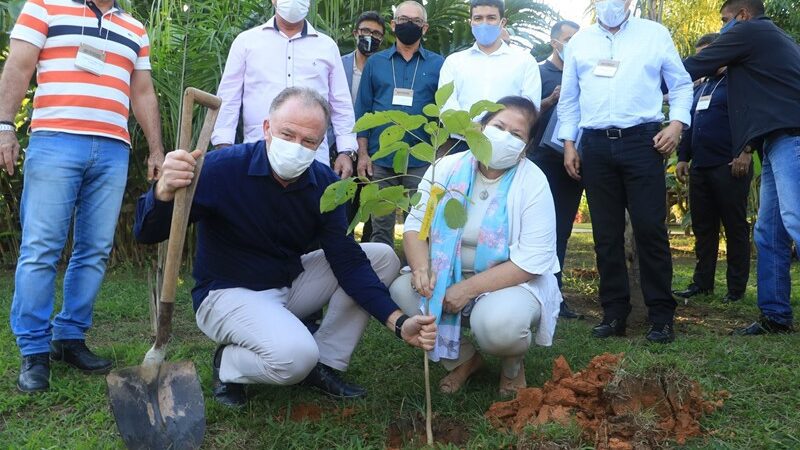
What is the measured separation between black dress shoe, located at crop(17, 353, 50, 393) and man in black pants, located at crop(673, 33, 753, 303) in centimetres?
426

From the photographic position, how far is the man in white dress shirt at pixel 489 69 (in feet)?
13.7

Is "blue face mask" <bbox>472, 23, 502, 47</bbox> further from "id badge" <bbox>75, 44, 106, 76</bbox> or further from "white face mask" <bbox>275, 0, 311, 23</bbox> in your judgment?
"id badge" <bbox>75, 44, 106, 76</bbox>

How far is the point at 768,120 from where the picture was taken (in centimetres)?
383

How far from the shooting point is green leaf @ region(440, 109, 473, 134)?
2.29m

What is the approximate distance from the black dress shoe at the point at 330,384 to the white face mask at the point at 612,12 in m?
2.37

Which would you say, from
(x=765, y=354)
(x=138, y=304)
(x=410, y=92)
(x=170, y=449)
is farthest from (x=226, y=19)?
(x=765, y=354)

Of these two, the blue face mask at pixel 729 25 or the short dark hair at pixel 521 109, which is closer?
the short dark hair at pixel 521 109

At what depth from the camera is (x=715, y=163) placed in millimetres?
5230

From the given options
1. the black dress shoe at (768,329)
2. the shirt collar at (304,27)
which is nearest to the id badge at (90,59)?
the shirt collar at (304,27)

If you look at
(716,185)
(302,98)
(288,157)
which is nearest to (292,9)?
(302,98)

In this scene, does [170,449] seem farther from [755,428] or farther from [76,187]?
[755,428]

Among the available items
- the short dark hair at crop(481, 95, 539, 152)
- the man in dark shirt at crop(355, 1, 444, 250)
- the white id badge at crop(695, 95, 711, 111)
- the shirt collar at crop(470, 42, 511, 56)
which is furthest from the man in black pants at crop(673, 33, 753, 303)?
the short dark hair at crop(481, 95, 539, 152)

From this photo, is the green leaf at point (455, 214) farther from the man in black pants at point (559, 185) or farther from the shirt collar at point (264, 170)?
the man in black pants at point (559, 185)

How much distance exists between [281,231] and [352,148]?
1.24 meters
